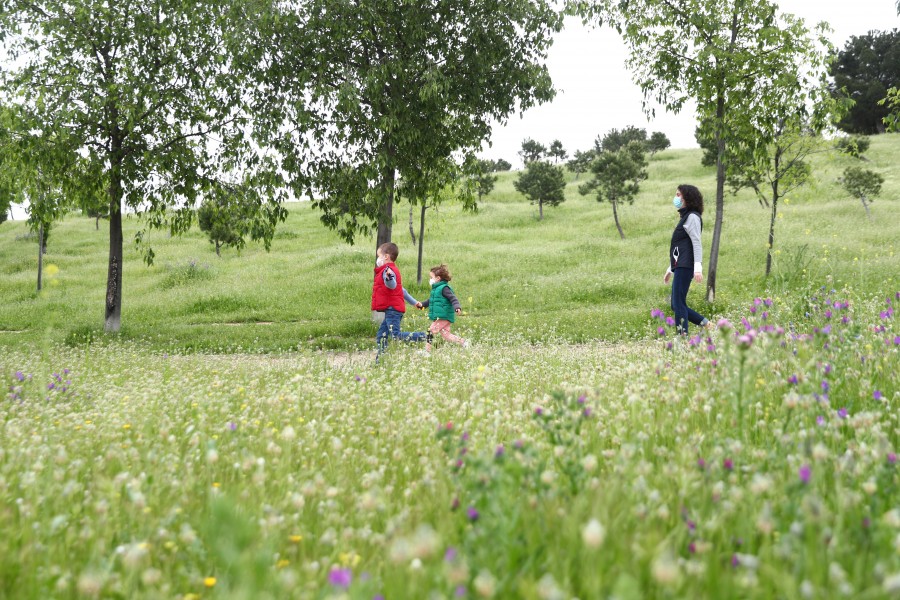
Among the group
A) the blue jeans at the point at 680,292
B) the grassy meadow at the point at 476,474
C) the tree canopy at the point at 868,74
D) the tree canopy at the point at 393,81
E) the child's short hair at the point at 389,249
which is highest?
the tree canopy at the point at 868,74

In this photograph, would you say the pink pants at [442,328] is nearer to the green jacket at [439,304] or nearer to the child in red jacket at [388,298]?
the green jacket at [439,304]

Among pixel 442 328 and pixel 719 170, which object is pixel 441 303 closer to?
pixel 442 328

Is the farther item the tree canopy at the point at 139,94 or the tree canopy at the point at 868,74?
the tree canopy at the point at 868,74

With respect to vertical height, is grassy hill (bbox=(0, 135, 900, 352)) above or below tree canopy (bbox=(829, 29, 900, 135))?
below

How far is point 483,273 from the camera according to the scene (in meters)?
28.2

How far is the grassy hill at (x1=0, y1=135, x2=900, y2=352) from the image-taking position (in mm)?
16359

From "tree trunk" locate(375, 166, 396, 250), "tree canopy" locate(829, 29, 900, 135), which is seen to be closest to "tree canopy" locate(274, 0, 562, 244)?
"tree trunk" locate(375, 166, 396, 250)

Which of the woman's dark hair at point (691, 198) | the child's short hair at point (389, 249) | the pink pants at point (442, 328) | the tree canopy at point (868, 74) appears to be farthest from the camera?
the tree canopy at point (868, 74)

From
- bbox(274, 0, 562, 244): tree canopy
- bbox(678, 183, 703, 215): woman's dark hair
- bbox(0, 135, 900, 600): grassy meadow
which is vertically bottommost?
bbox(0, 135, 900, 600): grassy meadow

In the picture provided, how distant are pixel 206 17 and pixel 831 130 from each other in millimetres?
17003

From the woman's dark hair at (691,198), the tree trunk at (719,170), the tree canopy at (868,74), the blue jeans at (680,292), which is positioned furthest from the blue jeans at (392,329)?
the tree canopy at (868,74)

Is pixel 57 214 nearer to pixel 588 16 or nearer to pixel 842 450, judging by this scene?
pixel 588 16

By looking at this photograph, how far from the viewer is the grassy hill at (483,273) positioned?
16.4m

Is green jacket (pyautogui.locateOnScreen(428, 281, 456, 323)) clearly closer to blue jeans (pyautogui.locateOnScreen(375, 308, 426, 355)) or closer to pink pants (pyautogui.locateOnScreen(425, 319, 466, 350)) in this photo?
pink pants (pyautogui.locateOnScreen(425, 319, 466, 350))
